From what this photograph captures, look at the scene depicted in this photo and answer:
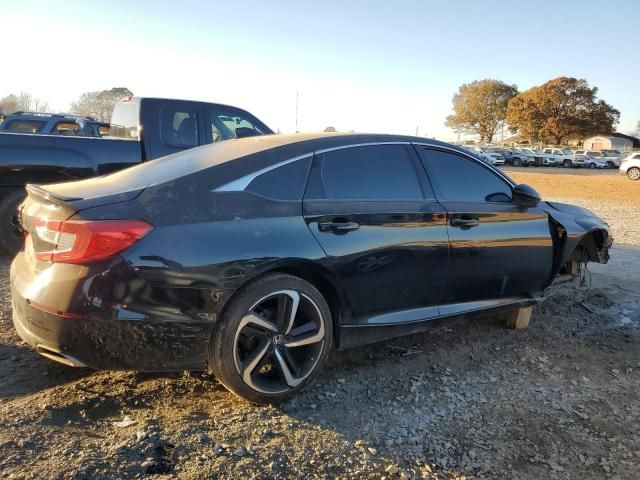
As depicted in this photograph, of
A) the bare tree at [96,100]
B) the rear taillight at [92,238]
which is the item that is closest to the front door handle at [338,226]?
the rear taillight at [92,238]

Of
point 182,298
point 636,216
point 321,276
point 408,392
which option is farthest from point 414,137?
point 636,216

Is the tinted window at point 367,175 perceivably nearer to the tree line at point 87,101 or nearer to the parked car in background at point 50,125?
the parked car in background at point 50,125

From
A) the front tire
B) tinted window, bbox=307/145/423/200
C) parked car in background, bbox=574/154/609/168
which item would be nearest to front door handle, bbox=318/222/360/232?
tinted window, bbox=307/145/423/200

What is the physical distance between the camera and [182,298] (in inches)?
106

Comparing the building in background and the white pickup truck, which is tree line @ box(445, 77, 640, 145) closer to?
the building in background

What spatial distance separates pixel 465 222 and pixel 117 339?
2.45 meters

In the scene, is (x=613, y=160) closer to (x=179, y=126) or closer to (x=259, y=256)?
(x=179, y=126)

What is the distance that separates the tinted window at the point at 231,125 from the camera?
713 centimetres

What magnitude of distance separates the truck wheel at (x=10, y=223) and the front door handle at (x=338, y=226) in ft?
14.4

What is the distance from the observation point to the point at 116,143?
633cm

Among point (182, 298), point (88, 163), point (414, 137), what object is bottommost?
point (182, 298)

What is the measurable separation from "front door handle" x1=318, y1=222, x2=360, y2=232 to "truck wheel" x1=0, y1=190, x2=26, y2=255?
14.4ft

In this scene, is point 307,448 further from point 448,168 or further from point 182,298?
point 448,168

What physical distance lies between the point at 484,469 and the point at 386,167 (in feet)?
6.42
